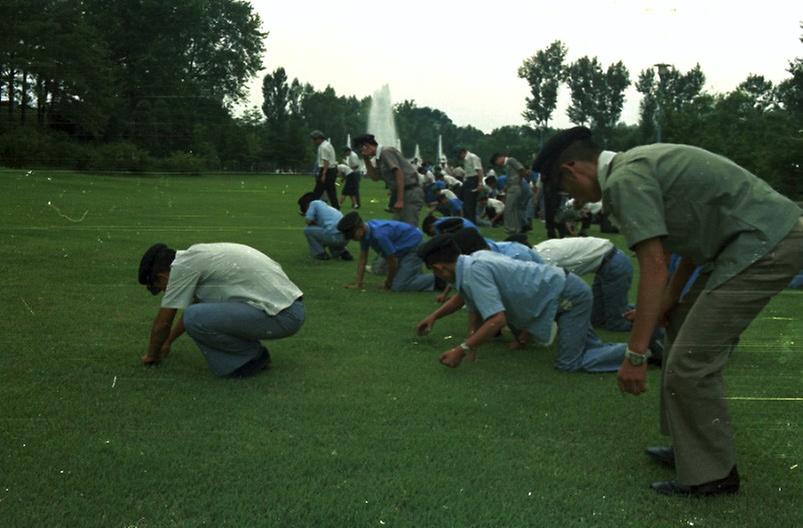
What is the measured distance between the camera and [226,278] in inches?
210

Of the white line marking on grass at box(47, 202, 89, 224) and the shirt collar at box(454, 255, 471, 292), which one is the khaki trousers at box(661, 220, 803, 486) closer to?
the shirt collar at box(454, 255, 471, 292)

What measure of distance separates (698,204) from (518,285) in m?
2.55

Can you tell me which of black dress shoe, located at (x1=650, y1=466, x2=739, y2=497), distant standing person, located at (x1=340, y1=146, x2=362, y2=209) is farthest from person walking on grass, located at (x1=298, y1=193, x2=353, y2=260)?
black dress shoe, located at (x1=650, y1=466, x2=739, y2=497)

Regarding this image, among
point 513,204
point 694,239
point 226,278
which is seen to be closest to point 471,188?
point 513,204

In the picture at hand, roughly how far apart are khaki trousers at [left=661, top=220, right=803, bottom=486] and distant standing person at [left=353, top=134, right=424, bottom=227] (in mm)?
6947

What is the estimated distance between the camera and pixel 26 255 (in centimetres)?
1016

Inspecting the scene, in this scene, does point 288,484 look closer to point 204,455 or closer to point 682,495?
point 204,455

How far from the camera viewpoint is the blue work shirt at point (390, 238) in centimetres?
917

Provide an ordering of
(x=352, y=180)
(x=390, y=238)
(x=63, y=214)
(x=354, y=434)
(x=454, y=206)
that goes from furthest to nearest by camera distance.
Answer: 1. (x=352, y=180)
2. (x=454, y=206)
3. (x=63, y=214)
4. (x=390, y=238)
5. (x=354, y=434)

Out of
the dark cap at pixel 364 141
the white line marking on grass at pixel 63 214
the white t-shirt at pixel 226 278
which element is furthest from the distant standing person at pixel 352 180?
the white t-shirt at pixel 226 278

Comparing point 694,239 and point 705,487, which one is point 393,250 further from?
point 694,239

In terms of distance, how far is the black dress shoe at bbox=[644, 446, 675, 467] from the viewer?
383 centimetres

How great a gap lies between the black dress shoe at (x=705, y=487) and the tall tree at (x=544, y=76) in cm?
154

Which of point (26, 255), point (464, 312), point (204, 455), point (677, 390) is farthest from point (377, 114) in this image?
point (26, 255)
